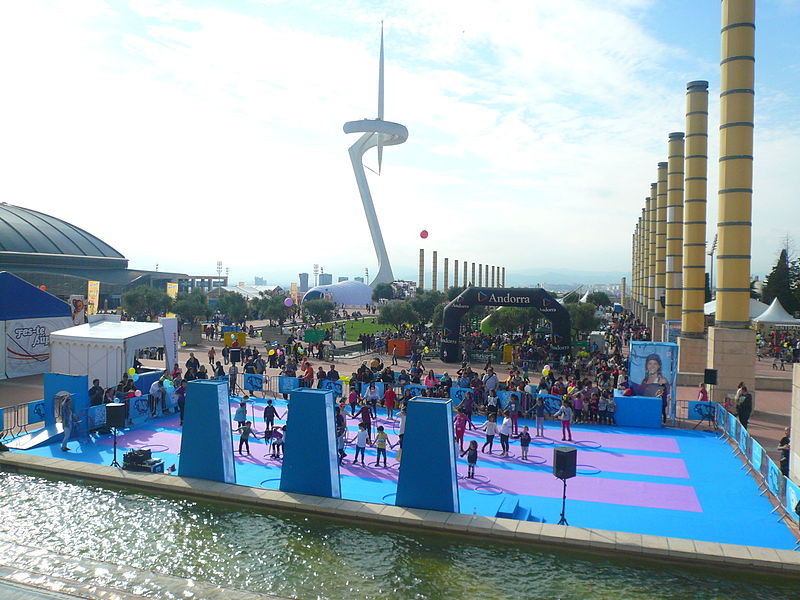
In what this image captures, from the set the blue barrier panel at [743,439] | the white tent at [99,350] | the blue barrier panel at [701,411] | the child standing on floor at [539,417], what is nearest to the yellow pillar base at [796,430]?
the blue barrier panel at [743,439]

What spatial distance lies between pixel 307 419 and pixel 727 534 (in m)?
8.13

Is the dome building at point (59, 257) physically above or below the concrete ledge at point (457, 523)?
above

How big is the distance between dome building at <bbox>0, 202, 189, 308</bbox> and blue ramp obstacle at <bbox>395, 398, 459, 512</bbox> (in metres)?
66.9

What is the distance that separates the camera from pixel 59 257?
2894 inches

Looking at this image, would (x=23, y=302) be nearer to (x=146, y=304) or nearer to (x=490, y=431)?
(x=490, y=431)

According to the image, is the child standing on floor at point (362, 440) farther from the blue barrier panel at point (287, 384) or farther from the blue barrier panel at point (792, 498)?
the blue barrier panel at point (792, 498)

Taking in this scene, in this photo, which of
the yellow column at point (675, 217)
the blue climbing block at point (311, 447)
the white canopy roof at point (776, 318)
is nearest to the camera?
the blue climbing block at point (311, 447)

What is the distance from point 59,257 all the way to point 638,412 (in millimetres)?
71781

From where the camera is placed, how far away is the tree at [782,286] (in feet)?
200

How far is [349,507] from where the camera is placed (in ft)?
39.3

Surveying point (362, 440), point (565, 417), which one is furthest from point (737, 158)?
point (362, 440)

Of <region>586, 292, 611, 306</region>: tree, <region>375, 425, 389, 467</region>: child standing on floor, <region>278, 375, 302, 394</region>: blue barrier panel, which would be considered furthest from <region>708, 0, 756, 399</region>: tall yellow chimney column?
<region>586, 292, 611, 306</region>: tree

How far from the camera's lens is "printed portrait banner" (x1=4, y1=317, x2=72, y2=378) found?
86.0 feet

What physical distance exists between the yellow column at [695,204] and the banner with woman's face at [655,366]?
39.2 ft
